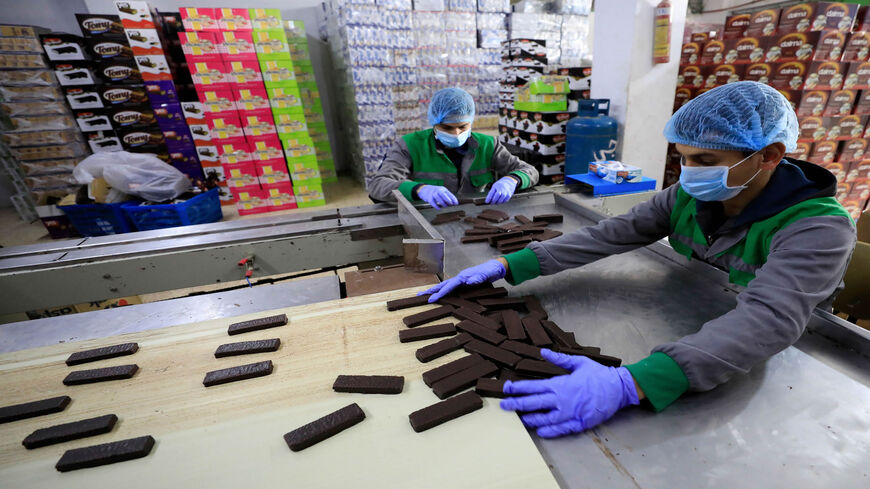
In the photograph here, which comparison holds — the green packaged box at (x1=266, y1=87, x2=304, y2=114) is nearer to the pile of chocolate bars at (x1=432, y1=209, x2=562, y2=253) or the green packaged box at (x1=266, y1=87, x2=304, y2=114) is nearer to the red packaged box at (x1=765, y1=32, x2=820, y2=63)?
the pile of chocolate bars at (x1=432, y1=209, x2=562, y2=253)

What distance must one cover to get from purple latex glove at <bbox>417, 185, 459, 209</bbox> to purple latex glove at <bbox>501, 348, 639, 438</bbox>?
5.42ft

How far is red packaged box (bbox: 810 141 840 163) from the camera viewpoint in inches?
160

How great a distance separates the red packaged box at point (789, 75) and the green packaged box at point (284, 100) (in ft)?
19.9

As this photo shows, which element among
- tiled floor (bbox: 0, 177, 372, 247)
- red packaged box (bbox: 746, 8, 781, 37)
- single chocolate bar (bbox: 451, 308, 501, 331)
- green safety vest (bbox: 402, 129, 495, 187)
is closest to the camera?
single chocolate bar (bbox: 451, 308, 501, 331)

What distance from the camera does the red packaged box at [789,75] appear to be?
3691 millimetres

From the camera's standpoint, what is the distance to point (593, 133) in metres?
3.69

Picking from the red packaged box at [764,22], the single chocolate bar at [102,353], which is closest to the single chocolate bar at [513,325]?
the single chocolate bar at [102,353]

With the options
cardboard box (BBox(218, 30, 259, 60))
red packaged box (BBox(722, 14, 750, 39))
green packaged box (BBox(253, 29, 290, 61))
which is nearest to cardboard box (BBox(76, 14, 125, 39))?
cardboard box (BBox(218, 30, 259, 60))

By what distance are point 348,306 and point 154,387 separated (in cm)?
61

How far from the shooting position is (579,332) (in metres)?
1.28

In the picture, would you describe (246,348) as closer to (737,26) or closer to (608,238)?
(608,238)

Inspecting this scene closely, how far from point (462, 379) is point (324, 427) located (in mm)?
376

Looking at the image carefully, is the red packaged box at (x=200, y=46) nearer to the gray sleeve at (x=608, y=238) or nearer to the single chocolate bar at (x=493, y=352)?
the gray sleeve at (x=608, y=238)

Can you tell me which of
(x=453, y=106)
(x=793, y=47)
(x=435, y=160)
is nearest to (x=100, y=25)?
(x=435, y=160)
